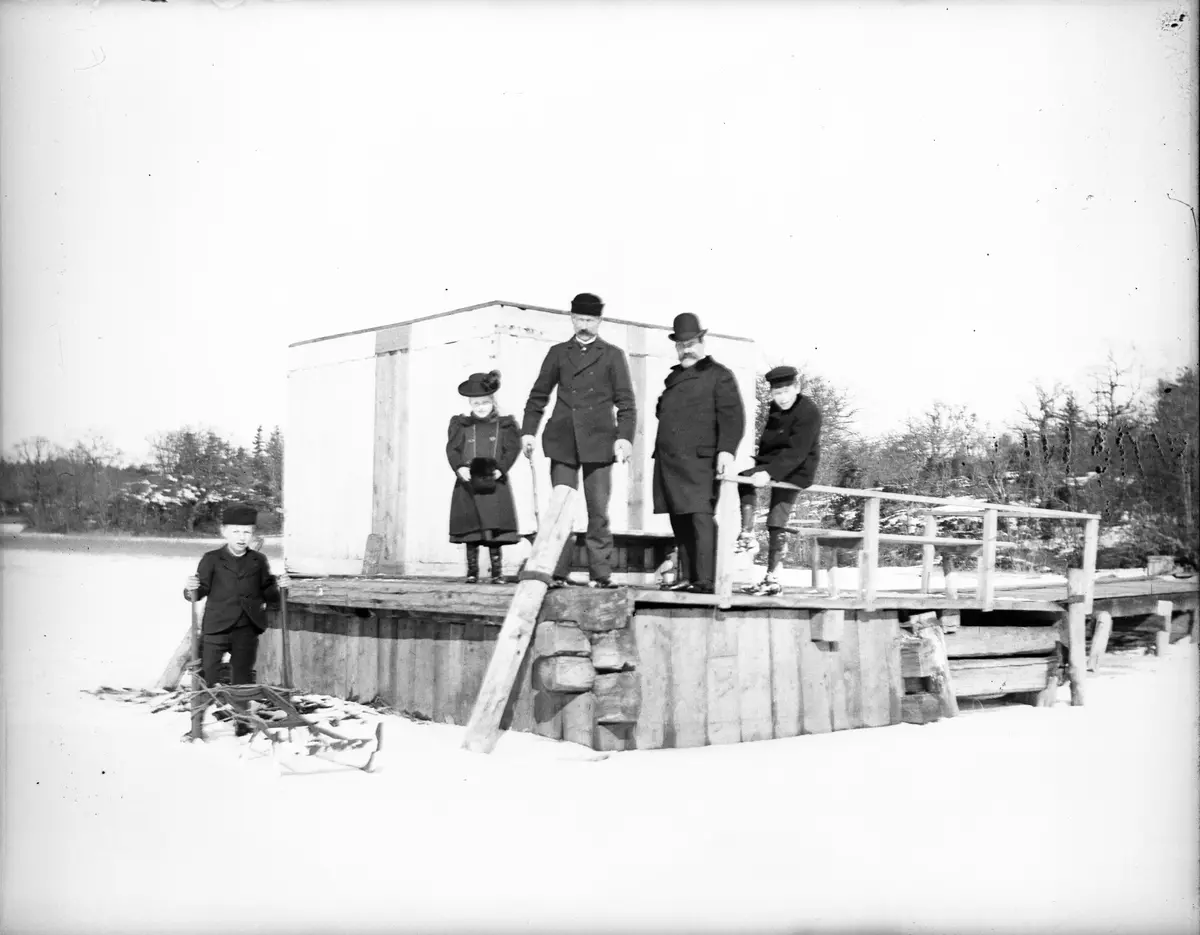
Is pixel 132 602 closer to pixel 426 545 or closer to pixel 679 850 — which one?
pixel 426 545

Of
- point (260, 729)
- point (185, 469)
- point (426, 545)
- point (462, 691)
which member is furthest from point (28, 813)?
point (185, 469)

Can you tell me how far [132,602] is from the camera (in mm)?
15172

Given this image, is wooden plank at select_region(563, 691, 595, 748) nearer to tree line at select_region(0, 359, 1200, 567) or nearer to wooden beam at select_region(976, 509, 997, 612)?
wooden beam at select_region(976, 509, 997, 612)

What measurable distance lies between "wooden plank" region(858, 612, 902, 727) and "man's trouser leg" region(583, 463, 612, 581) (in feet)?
7.42

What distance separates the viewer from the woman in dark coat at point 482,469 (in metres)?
9.02

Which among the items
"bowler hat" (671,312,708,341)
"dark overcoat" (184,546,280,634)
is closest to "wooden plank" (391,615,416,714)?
"dark overcoat" (184,546,280,634)

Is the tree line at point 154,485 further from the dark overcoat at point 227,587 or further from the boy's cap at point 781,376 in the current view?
the boy's cap at point 781,376

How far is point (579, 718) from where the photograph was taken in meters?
7.42

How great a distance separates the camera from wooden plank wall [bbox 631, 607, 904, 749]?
750 cm

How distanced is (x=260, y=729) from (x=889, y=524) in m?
20.0

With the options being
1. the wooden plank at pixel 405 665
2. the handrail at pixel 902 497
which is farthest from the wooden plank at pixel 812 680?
the wooden plank at pixel 405 665

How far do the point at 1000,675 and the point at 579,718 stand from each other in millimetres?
4743

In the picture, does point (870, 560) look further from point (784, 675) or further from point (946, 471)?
point (946, 471)

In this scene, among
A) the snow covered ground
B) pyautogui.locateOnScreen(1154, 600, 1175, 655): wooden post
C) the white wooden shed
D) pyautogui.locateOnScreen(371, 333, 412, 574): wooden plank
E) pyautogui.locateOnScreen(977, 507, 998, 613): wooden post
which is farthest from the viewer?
pyautogui.locateOnScreen(1154, 600, 1175, 655): wooden post
